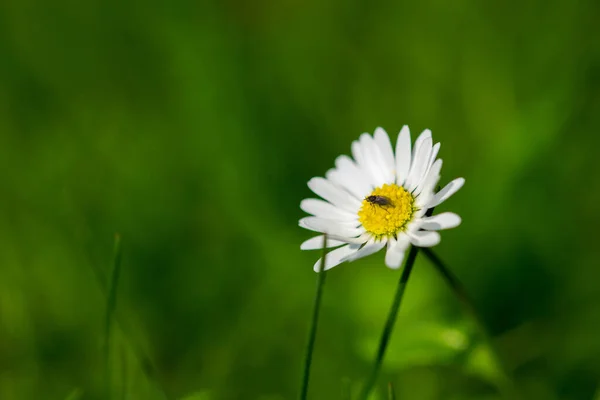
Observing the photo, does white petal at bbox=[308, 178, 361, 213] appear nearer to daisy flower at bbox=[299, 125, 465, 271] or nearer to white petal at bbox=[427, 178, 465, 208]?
daisy flower at bbox=[299, 125, 465, 271]

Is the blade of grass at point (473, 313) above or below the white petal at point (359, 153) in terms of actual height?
below

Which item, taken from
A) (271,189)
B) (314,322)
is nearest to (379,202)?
(314,322)

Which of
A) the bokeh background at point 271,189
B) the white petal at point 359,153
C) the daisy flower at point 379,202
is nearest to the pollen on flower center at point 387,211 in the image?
the daisy flower at point 379,202

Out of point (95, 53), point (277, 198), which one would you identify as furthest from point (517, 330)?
point (95, 53)

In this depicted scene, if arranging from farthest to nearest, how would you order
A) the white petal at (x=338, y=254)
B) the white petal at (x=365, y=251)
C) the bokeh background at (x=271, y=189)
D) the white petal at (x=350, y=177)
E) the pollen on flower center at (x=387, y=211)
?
1. the bokeh background at (x=271, y=189)
2. the white petal at (x=350, y=177)
3. the pollen on flower center at (x=387, y=211)
4. the white petal at (x=338, y=254)
5. the white petal at (x=365, y=251)

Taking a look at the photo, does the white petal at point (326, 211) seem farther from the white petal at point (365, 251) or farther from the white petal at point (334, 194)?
the white petal at point (365, 251)

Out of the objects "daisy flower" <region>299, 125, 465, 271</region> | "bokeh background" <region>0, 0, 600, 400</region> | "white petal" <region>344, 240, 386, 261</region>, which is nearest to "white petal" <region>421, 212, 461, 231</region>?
"daisy flower" <region>299, 125, 465, 271</region>

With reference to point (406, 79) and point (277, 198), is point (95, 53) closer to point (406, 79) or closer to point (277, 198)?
point (277, 198)

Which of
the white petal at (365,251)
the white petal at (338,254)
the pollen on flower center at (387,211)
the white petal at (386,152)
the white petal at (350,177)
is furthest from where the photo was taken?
the white petal at (350,177)

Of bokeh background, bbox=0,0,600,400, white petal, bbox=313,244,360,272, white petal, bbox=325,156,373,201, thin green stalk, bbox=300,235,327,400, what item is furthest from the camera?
bokeh background, bbox=0,0,600,400
